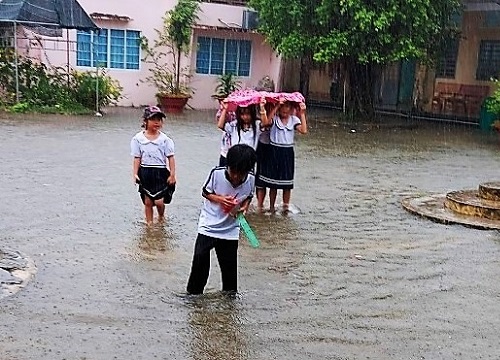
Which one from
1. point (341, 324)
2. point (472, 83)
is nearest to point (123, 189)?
point (341, 324)

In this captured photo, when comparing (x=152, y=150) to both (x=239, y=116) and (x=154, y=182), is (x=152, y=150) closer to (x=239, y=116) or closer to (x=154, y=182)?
(x=154, y=182)

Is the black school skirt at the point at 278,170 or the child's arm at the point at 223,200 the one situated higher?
the child's arm at the point at 223,200

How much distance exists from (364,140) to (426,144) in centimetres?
135

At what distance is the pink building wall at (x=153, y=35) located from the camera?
73.8 ft

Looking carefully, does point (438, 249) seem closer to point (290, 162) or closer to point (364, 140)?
point (290, 162)

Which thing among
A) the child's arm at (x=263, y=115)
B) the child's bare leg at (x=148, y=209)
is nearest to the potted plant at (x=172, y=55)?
the child's arm at (x=263, y=115)

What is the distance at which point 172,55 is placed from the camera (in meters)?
23.6

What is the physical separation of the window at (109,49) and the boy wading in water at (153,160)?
15764mm

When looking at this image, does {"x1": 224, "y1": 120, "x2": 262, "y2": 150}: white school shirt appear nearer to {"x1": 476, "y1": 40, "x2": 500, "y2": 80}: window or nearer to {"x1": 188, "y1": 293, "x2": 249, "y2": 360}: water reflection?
{"x1": 188, "y1": 293, "x2": 249, "y2": 360}: water reflection

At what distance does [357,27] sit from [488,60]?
18.9 ft

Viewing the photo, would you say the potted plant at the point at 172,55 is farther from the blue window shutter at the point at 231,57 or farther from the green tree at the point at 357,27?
the green tree at the point at 357,27

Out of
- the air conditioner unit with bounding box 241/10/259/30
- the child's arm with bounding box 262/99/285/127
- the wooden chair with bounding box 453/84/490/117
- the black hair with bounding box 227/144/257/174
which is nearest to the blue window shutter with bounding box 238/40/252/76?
the air conditioner unit with bounding box 241/10/259/30

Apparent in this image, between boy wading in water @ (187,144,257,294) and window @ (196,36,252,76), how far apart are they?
63.2 feet

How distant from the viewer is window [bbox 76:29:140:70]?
22.7 meters
